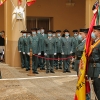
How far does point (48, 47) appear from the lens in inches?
501

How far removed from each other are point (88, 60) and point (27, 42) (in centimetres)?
779

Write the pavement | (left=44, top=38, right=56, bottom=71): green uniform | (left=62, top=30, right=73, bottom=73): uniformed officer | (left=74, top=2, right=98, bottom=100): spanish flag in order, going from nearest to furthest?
(left=74, top=2, right=98, bottom=100): spanish flag → the pavement → (left=44, top=38, right=56, bottom=71): green uniform → (left=62, top=30, right=73, bottom=73): uniformed officer

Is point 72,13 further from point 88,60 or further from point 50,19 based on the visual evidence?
point 88,60

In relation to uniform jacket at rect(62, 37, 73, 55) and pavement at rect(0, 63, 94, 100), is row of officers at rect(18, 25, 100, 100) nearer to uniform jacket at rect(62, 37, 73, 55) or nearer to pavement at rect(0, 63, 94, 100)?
uniform jacket at rect(62, 37, 73, 55)

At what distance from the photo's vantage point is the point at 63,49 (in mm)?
13008

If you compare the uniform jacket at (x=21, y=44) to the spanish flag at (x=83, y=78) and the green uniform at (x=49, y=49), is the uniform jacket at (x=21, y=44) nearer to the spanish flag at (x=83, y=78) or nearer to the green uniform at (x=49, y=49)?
the green uniform at (x=49, y=49)

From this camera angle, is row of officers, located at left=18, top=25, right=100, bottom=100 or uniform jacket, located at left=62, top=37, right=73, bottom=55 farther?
uniform jacket, located at left=62, top=37, right=73, bottom=55

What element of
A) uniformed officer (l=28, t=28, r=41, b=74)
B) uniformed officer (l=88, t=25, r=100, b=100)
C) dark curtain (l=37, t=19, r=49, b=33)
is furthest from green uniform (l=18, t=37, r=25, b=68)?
uniformed officer (l=88, t=25, r=100, b=100)

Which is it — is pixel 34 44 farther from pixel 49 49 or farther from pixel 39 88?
pixel 39 88

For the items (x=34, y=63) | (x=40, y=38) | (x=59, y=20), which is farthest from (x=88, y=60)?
(x=59, y=20)

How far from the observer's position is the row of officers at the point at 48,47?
504 inches

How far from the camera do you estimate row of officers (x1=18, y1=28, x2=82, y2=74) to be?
12789mm

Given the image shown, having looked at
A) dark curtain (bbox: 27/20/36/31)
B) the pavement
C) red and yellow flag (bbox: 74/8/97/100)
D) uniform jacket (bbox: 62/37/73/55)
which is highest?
dark curtain (bbox: 27/20/36/31)

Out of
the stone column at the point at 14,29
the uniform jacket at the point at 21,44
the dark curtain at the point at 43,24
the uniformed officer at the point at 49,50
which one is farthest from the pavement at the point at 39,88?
the dark curtain at the point at 43,24
